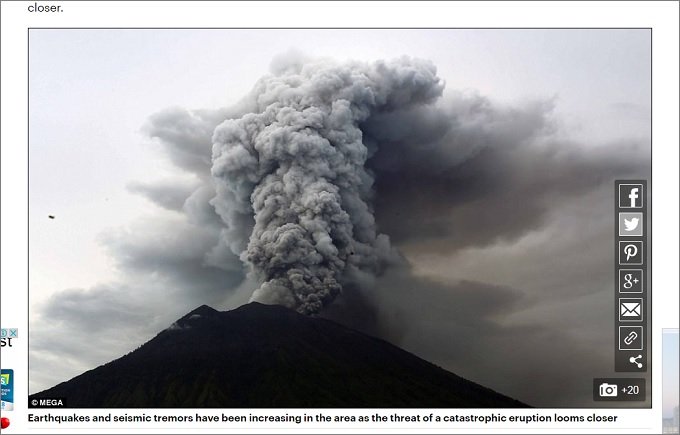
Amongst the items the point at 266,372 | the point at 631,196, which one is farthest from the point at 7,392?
the point at 631,196

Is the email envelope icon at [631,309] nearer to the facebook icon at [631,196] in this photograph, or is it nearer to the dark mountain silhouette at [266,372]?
the facebook icon at [631,196]

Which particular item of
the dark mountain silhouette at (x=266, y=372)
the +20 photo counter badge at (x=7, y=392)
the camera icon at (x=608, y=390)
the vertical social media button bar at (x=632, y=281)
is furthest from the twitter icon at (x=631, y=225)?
the +20 photo counter badge at (x=7, y=392)

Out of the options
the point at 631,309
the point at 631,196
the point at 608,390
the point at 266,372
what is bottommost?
the point at 608,390

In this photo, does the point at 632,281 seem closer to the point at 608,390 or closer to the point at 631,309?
the point at 631,309

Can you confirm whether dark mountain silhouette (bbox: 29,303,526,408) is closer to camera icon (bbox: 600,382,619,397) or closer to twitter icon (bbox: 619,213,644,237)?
camera icon (bbox: 600,382,619,397)

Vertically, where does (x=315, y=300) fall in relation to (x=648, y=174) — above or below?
below

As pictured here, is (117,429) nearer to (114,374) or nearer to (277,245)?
(114,374)

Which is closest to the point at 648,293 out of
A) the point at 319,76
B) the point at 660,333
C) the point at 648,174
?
the point at 660,333
